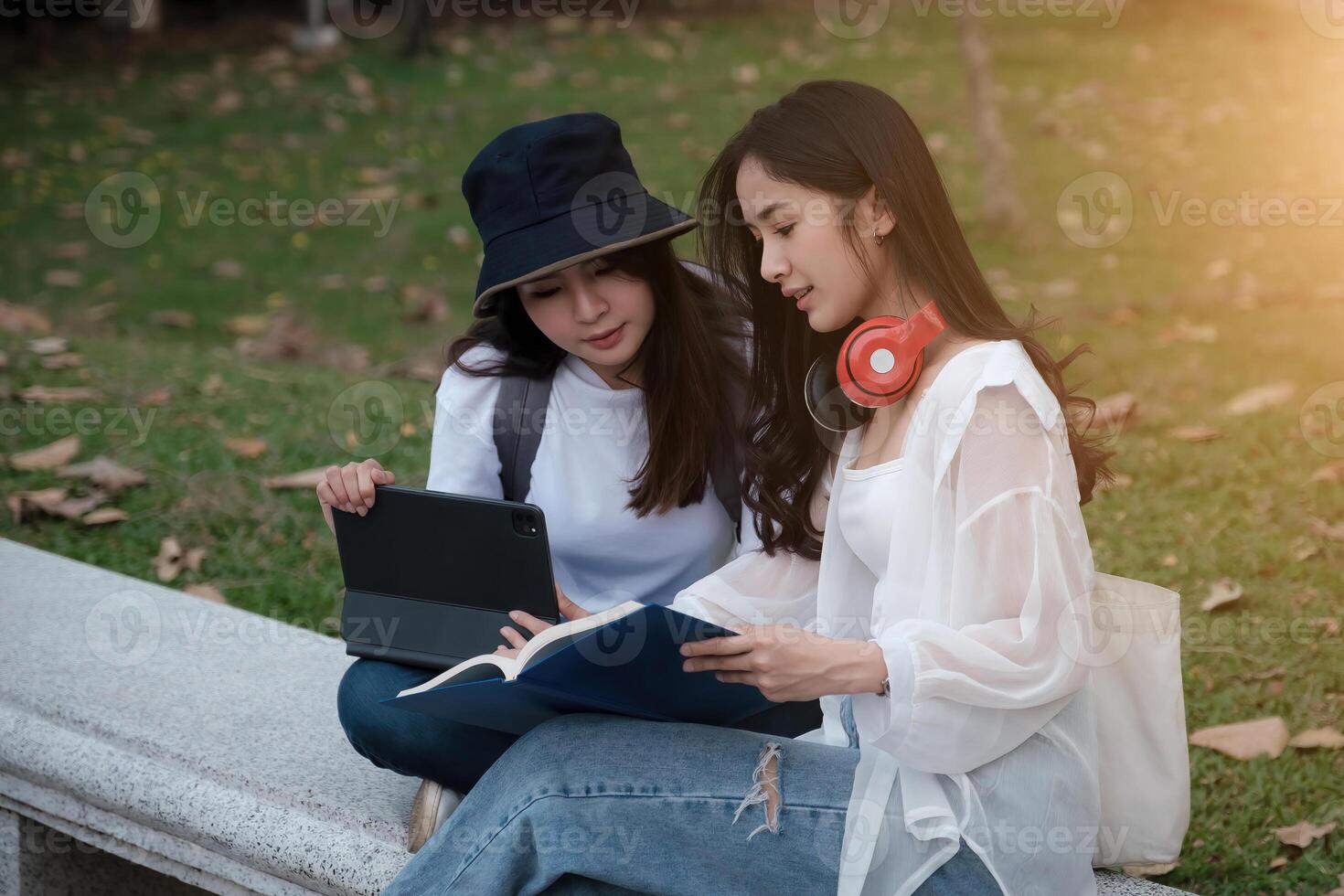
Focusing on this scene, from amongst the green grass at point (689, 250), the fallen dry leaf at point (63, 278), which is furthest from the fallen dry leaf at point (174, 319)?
the fallen dry leaf at point (63, 278)

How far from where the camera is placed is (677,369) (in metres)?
2.57

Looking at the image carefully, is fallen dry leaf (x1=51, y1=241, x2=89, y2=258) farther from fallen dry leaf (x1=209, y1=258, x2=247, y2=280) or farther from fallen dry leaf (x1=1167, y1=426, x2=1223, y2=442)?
fallen dry leaf (x1=1167, y1=426, x2=1223, y2=442)

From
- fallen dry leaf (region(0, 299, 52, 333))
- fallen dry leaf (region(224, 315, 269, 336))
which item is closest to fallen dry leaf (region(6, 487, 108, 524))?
fallen dry leaf (region(0, 299, 52, 333))

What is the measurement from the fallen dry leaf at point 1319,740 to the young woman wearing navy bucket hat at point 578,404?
1033mm

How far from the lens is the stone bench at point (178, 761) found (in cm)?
238

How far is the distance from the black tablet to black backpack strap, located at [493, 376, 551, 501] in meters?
0.34

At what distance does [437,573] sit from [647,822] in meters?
0.66

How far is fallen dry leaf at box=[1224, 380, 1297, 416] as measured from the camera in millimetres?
4414

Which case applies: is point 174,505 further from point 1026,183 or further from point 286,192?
point 1026,183

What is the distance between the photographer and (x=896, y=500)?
6.68 feet

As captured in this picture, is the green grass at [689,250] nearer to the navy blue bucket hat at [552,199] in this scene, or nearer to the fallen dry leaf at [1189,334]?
the fallen dry leaf at [1189,334]

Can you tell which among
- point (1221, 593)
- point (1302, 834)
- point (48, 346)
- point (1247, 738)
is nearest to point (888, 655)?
point (1302, 834)

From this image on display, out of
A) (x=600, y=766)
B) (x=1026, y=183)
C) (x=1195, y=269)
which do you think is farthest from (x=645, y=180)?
(x=600, y=766)

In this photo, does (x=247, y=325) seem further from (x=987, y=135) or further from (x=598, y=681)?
(x=598, y=681)
